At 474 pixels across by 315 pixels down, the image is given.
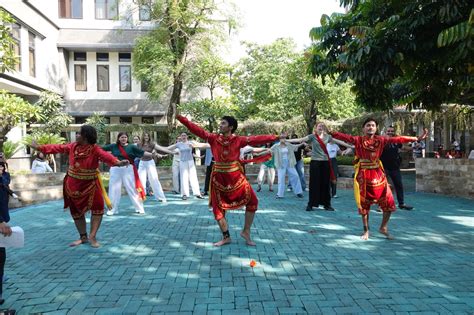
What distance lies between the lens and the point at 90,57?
27.2m

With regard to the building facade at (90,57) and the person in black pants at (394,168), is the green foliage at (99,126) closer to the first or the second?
the building facade at (90,57)

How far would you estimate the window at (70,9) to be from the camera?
26.0m

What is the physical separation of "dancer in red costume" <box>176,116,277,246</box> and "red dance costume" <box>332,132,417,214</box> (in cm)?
159

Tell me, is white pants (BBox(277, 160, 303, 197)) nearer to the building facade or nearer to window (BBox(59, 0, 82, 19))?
the building facade

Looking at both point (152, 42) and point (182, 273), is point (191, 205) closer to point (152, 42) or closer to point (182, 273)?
point (182, 273)

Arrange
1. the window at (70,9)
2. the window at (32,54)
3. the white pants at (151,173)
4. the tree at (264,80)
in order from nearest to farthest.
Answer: the white pants at (151,173)
the window at (32,54)
the window at (70,9)
the tree at (264,80)

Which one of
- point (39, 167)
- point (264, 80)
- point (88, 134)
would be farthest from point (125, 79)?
point (88, 134)

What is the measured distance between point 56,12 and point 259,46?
2011 centimetres

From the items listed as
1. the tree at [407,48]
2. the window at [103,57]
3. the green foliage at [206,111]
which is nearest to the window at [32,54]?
the window at [103,57]

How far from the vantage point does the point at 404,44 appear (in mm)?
6797

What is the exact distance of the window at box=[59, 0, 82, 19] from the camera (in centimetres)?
2600

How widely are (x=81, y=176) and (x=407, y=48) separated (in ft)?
17.9

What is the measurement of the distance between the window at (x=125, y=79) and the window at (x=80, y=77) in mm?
2278

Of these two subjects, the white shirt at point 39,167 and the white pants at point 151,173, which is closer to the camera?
the white pants at point 151,173
